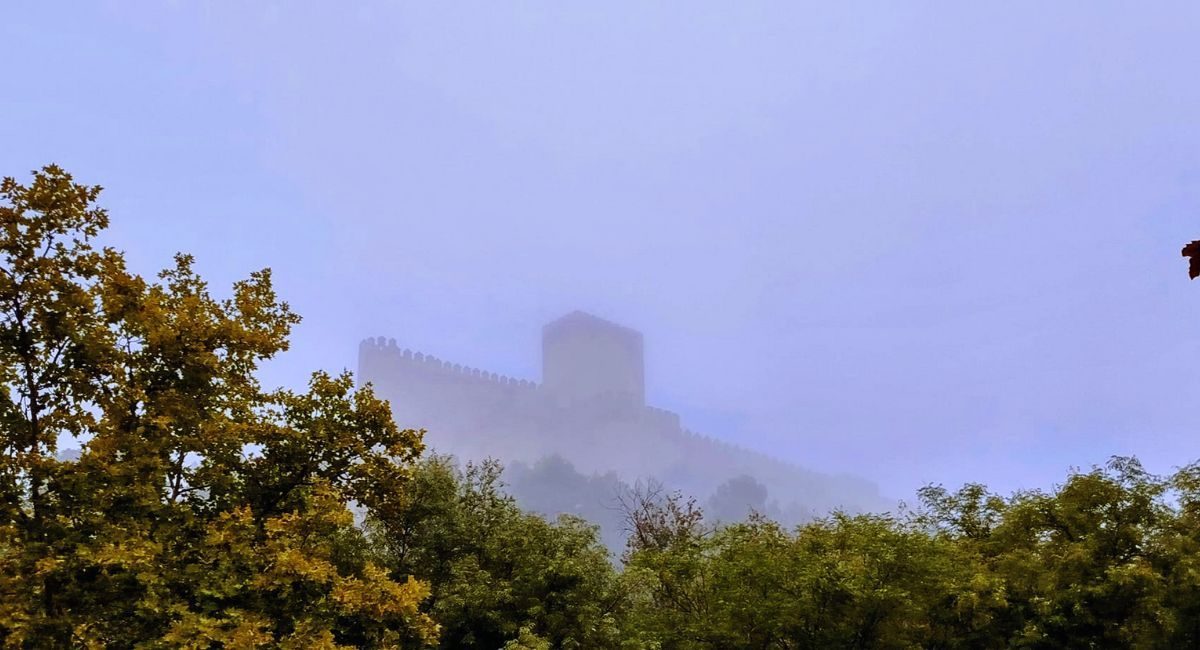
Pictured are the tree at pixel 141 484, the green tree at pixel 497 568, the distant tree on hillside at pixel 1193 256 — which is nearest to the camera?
the distant tree on hillside at pixel 1193 256

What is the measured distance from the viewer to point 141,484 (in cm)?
1059

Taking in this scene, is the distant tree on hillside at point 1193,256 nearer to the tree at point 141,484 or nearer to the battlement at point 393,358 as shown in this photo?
the tree at point 141,484

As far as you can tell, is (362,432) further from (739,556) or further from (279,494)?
(739,556)

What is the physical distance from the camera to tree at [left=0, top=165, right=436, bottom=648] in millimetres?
10117

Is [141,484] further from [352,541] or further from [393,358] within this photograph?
[393,358]

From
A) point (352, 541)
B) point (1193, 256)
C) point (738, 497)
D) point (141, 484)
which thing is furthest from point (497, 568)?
point (738, 497)

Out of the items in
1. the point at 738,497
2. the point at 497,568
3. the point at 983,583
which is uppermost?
the point at 738,497

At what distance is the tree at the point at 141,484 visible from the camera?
33.2 ft

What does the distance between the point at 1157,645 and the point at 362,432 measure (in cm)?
1757

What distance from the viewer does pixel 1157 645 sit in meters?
15.7

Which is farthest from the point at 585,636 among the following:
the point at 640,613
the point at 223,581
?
the point at 223,581

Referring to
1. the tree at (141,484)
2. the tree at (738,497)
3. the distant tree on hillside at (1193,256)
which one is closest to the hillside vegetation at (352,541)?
the tree at (141,484)

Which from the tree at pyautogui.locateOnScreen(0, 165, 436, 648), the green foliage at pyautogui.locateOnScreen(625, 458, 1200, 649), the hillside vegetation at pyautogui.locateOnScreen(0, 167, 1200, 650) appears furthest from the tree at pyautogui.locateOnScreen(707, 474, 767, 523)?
the tree at pyautogui.locateOnScreen(0, 165, 436, 648)

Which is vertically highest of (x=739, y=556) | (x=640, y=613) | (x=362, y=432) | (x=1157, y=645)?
(x=362, y=432)
